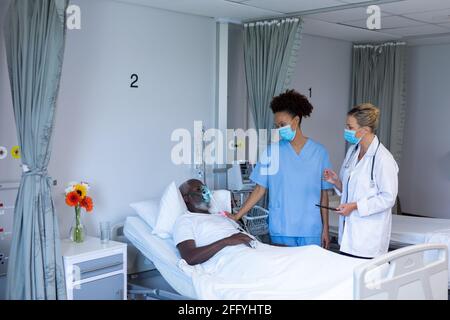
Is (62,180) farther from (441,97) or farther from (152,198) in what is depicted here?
(441,97)

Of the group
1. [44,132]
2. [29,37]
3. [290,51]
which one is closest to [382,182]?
[290,51]

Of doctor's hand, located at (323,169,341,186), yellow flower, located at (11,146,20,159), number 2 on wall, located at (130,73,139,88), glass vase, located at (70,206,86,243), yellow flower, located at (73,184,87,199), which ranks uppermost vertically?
number 2 on wall, located at (130,73,139,88)

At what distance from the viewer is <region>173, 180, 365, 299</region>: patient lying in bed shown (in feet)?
7.91

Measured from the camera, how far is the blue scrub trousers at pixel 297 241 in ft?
10.4

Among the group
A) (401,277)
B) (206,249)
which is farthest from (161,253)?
(401,277)

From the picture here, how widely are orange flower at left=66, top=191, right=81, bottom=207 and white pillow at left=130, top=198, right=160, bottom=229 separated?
1.29 feet

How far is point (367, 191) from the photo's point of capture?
2824 mm

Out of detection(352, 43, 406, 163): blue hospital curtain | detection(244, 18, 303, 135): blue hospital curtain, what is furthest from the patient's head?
detection(352, 43, 406, 163): blue hospital curtain

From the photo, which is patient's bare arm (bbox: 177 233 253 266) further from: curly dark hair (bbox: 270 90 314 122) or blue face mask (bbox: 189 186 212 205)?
curly dark hair (bbox: 270 90 314 122)

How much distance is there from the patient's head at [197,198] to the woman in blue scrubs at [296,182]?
0.21 meters

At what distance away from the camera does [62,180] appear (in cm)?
326

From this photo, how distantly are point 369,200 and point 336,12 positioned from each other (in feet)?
5.23

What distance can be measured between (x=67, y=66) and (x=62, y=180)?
2.18 ft

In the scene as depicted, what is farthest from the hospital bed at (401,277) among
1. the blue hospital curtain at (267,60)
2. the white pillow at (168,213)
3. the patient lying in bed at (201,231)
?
the blue hospital curtain at (267,60)
